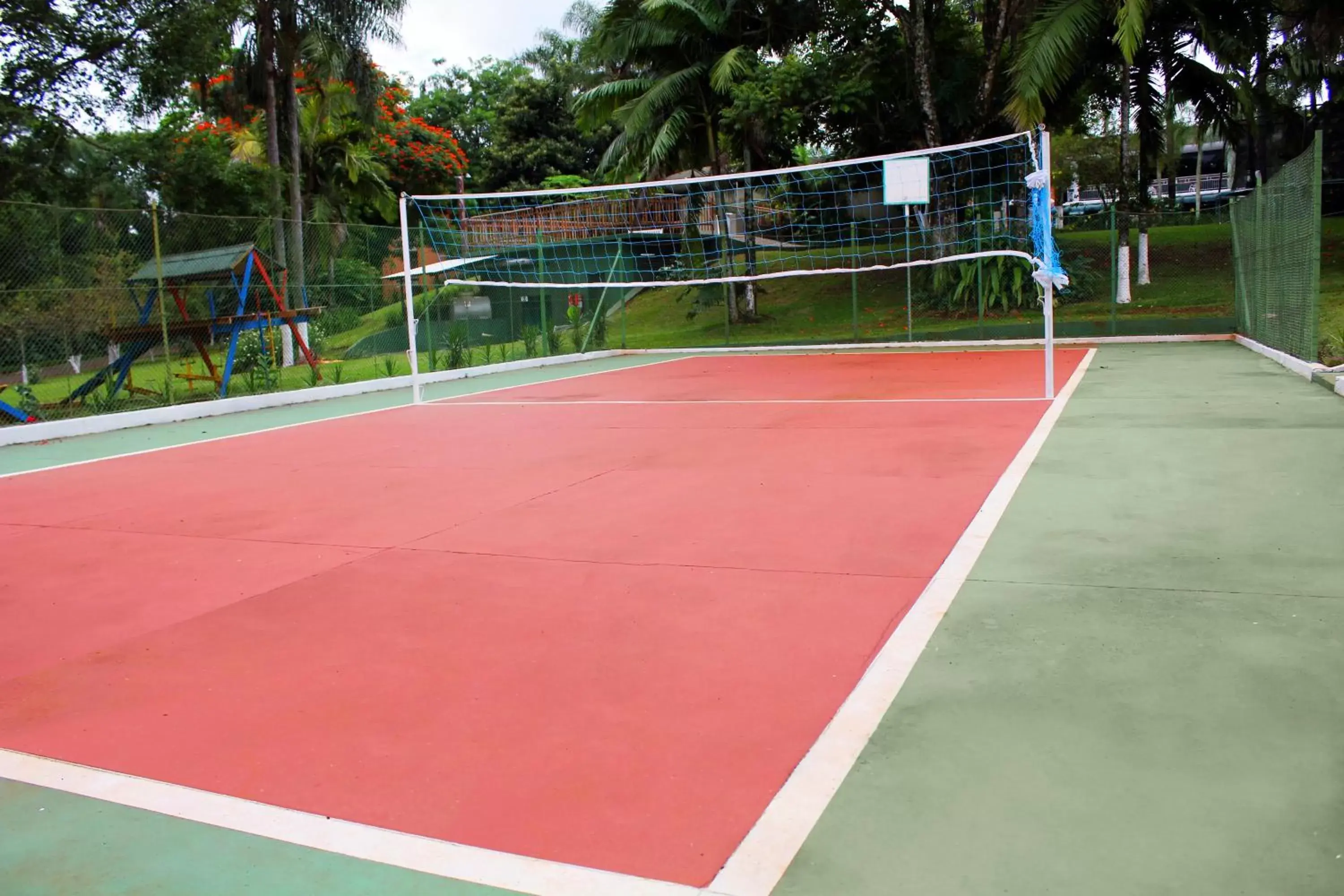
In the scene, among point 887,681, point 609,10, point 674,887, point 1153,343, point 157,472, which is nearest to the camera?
point 674,887

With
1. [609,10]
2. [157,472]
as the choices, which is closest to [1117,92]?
[609,10]

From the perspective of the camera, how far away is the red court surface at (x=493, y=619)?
309 centimetres

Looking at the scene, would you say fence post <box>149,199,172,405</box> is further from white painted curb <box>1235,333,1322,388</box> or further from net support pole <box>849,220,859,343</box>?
white painted curb <box>1235,333,1322,388</box>

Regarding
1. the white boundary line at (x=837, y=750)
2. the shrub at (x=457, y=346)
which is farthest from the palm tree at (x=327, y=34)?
the white boundary line at (x=837, y=750)

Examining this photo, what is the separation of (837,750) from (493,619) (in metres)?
1.94

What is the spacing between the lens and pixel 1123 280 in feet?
75.3

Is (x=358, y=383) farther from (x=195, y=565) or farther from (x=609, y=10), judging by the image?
(x=609, y=10)

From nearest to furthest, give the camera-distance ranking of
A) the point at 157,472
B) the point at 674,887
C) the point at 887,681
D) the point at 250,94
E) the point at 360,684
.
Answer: the point at 674,887, the point at 887,681, the point at 360,684, the point at 157,472, the point at 250,94

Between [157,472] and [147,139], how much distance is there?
16.9 metres

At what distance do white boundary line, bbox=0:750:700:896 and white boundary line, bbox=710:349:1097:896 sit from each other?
0.60ft

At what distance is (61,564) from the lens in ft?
19.7

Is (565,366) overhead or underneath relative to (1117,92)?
underneath

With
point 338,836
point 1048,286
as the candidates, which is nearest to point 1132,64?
point 1048,286

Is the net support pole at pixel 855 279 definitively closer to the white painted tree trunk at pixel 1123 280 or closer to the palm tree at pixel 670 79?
the palm tree at pixel 670 79
